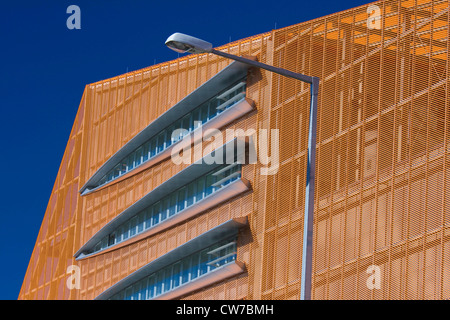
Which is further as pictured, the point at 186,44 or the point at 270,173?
the point at 270,173

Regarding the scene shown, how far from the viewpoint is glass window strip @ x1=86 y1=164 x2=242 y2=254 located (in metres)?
50.7

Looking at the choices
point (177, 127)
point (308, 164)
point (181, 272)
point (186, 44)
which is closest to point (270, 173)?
point (181, 272)

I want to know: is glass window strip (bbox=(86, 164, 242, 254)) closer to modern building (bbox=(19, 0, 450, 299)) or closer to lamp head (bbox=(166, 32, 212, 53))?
modern building (bbox=(19, 0, 450, 299))

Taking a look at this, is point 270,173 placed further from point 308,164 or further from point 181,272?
point 308,164

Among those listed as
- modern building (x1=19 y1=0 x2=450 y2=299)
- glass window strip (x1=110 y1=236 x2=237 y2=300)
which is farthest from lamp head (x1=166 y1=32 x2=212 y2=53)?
glass window strip (x1=110 y1=236 x2=237 y2=300)

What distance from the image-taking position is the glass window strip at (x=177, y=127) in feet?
165

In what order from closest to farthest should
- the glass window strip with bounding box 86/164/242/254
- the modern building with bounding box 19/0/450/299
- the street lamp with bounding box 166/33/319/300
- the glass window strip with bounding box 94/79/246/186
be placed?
the street lamp with bounding box 166/33/319/300, the modern building with bounding box 19/0/450/299, the glass window strip with bounding box 94/79/246/186, the glass window strip with bounding box 86/164/242/254

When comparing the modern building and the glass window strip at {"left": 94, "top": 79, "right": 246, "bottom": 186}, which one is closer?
the modern building

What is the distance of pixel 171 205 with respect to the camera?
56.2m

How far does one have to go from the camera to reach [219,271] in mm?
47531

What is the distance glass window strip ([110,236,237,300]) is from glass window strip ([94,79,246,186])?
714cm

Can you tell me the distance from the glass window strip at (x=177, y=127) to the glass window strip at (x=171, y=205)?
118 inches

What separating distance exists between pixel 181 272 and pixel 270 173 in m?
10.9

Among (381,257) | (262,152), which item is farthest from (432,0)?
(262,152)
